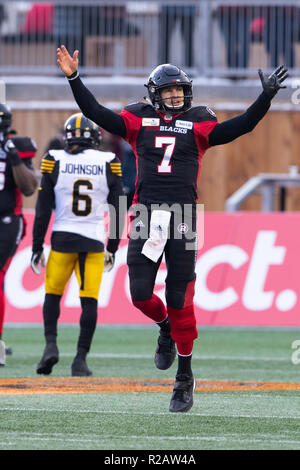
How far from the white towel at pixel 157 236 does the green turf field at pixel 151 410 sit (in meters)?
0.86

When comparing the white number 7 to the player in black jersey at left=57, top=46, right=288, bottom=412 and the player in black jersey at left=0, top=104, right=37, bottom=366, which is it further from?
the player in black jersey at left=0, top=104, right=37, bottom=366

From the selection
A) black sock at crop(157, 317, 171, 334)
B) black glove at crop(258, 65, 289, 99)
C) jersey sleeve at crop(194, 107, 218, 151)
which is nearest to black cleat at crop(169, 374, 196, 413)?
black sock at crop(157, 317, 171, 334)

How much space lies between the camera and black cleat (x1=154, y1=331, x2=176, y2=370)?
709 centimetres

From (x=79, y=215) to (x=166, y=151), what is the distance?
2.13 metres

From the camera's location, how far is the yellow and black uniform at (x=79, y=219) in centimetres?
841

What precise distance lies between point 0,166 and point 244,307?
393 centimetres

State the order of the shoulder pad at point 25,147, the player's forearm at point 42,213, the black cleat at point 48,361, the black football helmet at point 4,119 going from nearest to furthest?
the black cleat at point 48,361 → the player's forearm at point 42,213 → the black football helmet at point 4,119 → the shoulder pad at point 25,147

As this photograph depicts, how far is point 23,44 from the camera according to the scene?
53.4 ft

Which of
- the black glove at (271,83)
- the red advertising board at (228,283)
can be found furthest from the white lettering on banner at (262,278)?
the black glove at (271,83)

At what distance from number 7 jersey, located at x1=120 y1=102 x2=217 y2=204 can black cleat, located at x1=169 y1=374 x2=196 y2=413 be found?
3.24ft

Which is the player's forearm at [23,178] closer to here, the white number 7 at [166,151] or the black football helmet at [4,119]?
the black football helmet at [4,119]

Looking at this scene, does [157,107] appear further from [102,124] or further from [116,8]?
[116,8]

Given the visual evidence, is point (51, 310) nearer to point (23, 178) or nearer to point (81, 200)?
point (81, 200)

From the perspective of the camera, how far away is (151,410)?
6.26 metres
